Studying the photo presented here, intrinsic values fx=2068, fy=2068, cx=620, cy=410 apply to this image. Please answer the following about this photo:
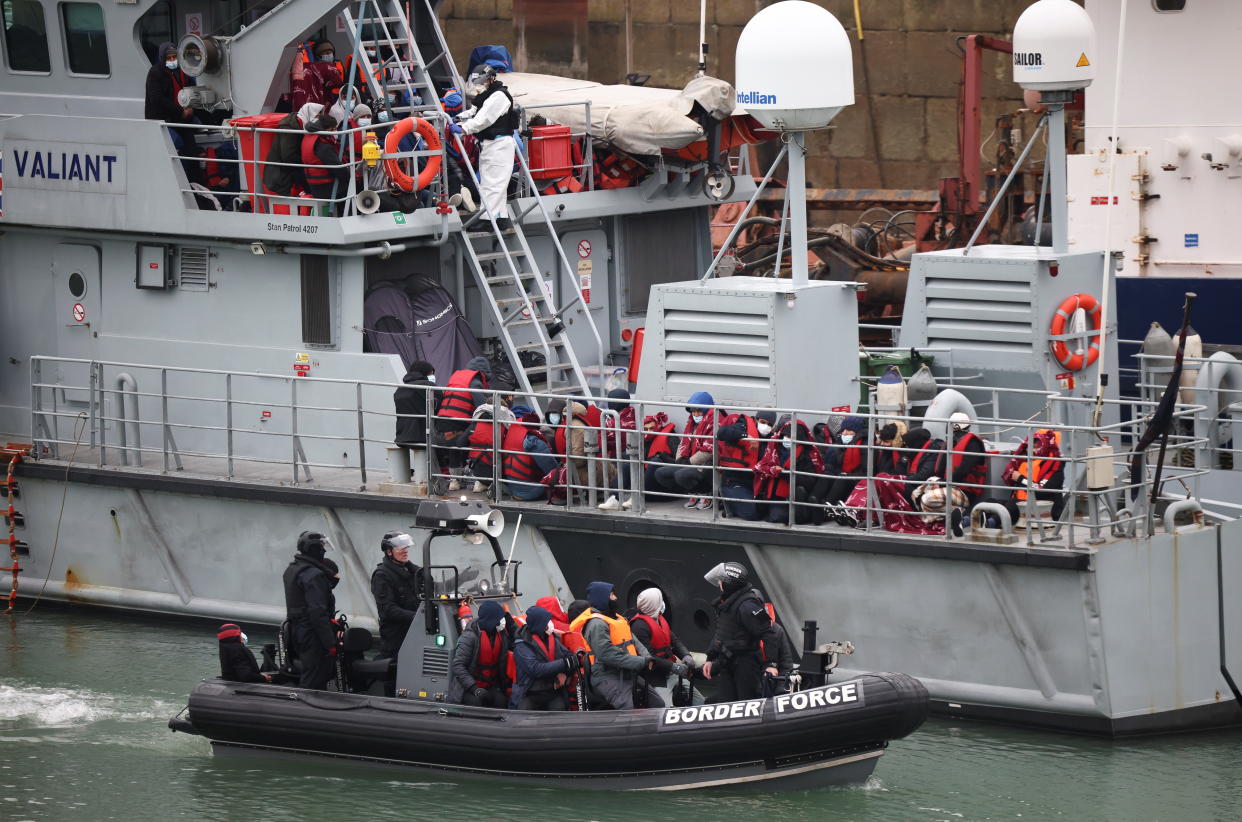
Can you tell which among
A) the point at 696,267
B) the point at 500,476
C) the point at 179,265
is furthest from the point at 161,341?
the point at 696,267

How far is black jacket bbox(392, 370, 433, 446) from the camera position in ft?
48.9

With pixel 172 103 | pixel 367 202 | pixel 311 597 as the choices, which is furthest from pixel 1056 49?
pixel 172 103

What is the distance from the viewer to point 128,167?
639 inches

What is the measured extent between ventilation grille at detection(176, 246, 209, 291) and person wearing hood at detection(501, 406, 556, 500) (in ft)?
10.8

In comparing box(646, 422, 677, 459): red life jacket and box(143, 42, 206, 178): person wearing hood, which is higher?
box(143, 42, 206, 178): person wearing hood

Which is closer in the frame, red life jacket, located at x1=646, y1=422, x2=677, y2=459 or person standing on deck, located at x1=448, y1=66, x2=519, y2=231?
red life jacket, located at x1=646, y1=422, x2=677, y2=459

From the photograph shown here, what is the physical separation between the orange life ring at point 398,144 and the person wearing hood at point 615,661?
4304 millimetres

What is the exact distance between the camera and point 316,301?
52.1 ft

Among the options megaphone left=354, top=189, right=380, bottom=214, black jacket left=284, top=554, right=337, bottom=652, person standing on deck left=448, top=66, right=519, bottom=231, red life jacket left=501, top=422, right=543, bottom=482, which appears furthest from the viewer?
person standing on deck left=448, top=66, right=519, bottom=231

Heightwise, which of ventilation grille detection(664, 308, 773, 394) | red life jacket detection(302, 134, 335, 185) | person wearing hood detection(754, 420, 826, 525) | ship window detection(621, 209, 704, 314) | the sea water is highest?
red life jacket detection(302, 134, 335, 185)

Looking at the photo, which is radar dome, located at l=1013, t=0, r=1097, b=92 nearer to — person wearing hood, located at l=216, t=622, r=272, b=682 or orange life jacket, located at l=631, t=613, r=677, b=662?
orange life jacket, located at l=631, t=613, r=677, b=662

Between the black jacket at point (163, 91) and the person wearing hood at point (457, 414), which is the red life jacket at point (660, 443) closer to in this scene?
the person wearing hood at point (457, 414)

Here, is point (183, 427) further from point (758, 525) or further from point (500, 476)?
point (758, 525)

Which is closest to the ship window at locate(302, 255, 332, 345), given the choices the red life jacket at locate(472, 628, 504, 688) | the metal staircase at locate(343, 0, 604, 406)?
the metal staircase at locate(343, 0, 604, 406)
